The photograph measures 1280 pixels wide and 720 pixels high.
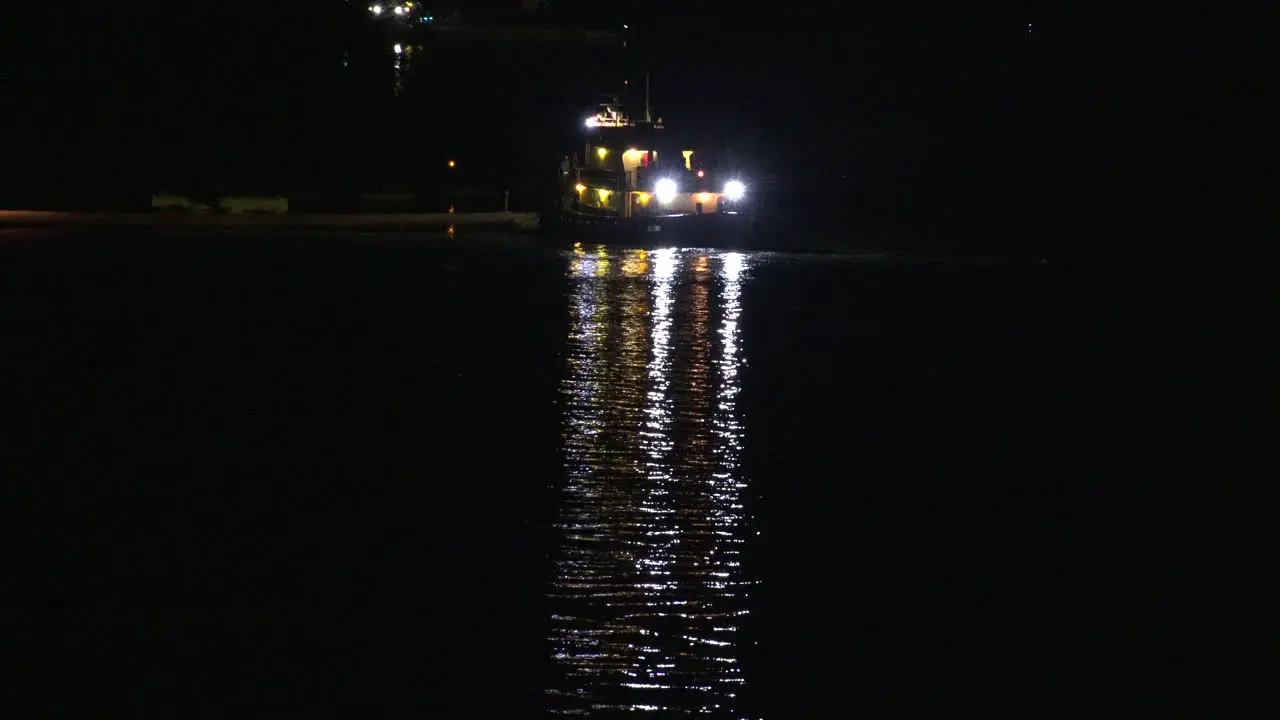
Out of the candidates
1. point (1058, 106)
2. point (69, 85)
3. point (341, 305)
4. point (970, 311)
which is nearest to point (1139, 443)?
point (970, 311)

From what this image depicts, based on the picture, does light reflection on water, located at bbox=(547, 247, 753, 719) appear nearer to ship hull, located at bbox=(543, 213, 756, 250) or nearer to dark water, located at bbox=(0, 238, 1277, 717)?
dark water, located at bbox=(0, 238, 1277, 717)

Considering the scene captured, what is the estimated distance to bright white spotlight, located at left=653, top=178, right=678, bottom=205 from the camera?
134ft

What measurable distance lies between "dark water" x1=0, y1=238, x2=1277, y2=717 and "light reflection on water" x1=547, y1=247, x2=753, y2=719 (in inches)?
1.2

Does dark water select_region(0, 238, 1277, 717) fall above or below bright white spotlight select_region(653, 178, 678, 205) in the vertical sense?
below

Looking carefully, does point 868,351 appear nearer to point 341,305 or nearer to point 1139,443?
point 1139,443

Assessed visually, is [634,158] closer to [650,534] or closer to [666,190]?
[666,190]

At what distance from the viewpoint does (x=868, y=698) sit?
20.0 ft

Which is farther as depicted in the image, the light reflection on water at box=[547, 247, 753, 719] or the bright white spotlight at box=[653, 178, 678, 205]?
the bright white spotlight at box=[653, 178, 678, 205]

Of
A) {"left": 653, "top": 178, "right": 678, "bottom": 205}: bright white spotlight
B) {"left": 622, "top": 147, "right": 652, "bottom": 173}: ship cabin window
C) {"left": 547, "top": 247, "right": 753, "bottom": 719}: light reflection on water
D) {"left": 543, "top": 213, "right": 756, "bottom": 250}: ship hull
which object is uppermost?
{"left": 622, "top": 147, "right": 652, "bottom": 173}: ship cabin window

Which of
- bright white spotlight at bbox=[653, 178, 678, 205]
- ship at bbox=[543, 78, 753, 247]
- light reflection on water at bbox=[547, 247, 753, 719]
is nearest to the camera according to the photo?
light reflection on water at bbox=[547, 247, 753, 719]

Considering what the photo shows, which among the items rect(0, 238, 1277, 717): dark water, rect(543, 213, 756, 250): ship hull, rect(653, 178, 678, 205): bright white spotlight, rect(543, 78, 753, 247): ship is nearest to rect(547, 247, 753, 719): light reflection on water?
rect(0, 238, 1277, 717): dark water

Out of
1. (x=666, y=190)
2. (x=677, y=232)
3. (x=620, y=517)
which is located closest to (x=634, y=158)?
(x=666, y=190)

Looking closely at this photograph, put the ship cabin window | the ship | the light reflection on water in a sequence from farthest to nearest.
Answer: the ship cabin window < the ship < the light reflection on water

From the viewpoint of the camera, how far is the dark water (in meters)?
6.33
